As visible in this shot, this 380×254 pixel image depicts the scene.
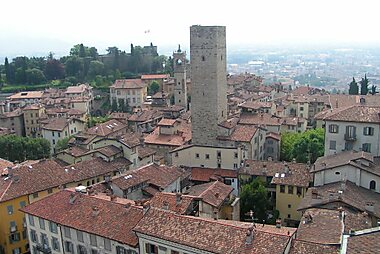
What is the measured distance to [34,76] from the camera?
121 m

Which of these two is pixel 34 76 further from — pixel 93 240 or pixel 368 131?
pixel 368 131

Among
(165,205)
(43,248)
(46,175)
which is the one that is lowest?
(43,248)

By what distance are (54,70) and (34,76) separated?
22.6ft

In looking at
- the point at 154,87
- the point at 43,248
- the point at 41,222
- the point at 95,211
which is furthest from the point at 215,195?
the point at 154,87

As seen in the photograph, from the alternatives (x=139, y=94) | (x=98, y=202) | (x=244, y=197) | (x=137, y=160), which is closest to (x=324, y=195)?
(x=244, y=197)

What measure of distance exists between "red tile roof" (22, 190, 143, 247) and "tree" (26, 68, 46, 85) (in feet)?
315

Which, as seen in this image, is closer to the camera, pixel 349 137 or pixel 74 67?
pixel 349 137

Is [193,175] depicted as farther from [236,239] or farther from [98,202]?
[236,239]

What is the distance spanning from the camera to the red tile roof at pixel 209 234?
2275cm

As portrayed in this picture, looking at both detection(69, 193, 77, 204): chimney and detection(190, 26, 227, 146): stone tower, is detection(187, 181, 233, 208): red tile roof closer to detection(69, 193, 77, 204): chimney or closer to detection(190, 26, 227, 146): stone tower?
detection(69, 193, 77, 204): chimney

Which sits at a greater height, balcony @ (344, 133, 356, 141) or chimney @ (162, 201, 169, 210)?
balcony @ (344, 133, 356, 141)

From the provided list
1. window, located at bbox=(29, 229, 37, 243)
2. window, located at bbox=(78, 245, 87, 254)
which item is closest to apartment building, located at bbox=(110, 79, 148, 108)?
window, located at bbox=(29, 229, 37, 243)

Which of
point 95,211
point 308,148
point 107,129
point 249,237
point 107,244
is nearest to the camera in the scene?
point 249,237

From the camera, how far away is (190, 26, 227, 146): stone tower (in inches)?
2053
